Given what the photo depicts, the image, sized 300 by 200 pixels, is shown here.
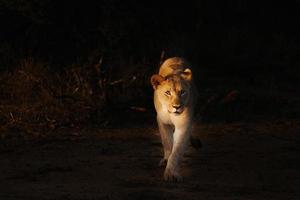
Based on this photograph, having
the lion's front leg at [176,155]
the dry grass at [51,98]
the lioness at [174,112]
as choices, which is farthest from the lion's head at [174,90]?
the dry grass at [51,98]

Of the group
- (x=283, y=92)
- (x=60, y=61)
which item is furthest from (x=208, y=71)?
(x=60, y=61)

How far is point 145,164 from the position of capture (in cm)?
841

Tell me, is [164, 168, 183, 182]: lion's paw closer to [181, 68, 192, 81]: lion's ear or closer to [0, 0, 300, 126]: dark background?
[181, 68, 192, 81]: lion's ear

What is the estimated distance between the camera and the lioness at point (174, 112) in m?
7.62

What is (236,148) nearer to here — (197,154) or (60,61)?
(197,154)

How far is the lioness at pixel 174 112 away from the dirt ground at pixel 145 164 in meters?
0.18

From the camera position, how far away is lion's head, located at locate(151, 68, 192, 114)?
7.77 meters

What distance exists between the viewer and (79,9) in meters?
13.2

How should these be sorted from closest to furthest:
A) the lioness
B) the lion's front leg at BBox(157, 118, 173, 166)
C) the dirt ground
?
the dirt ground, the lioness, the lion's front leg at BBox(157, 118, 173, 166)

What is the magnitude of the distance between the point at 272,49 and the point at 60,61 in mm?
5183

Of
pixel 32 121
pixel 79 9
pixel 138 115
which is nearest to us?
pixel 32 121

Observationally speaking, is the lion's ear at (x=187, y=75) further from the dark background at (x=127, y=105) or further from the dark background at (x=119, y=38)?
the dark background at (x=119, y=38)

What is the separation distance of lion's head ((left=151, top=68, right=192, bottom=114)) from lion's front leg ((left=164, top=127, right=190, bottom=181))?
0.20m

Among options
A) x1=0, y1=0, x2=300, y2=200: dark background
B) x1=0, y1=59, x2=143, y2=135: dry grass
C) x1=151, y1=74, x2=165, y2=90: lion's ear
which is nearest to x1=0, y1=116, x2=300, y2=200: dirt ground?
x1=0, y1=0, x2=300, y2=200: dark background
